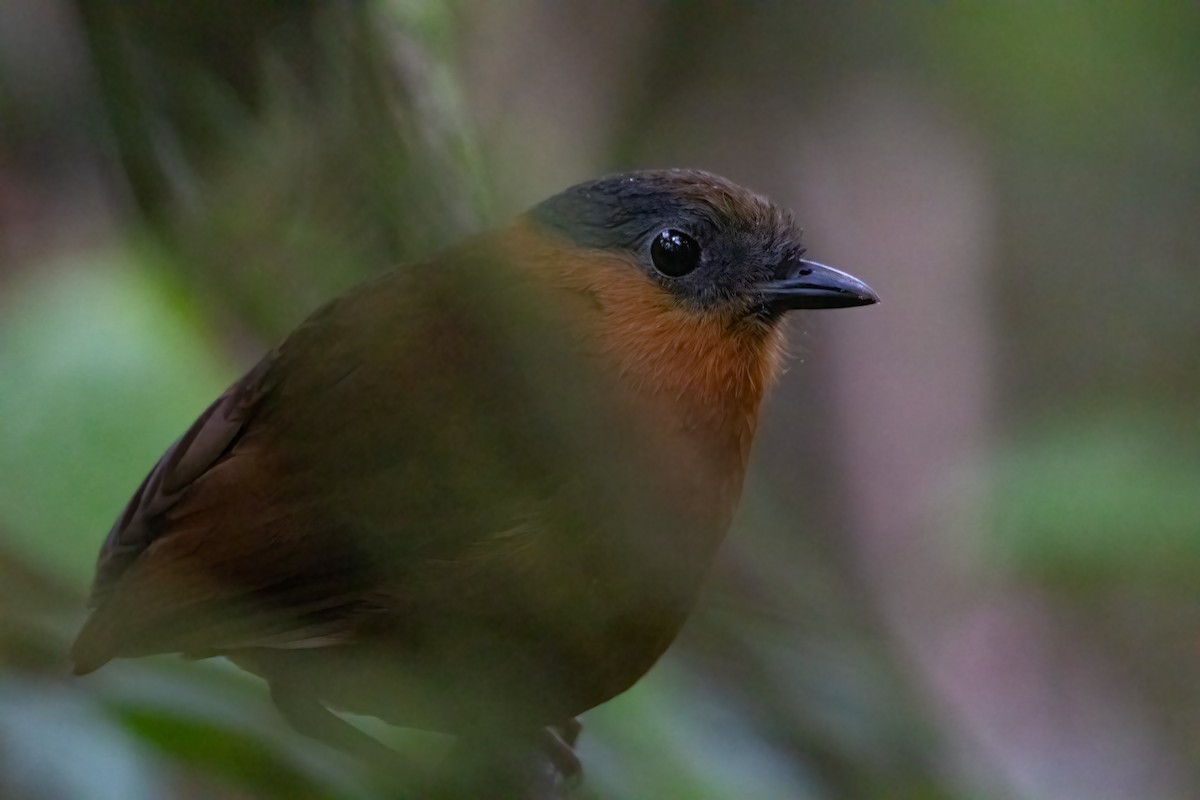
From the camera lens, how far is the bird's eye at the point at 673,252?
7.00ft

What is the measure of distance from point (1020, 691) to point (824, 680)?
237cm

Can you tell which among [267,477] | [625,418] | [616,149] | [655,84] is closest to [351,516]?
[267,477]

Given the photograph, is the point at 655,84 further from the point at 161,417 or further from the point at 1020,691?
the point at 1020,691

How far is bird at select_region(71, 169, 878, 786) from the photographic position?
56.2 inches

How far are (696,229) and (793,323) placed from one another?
0.27 m

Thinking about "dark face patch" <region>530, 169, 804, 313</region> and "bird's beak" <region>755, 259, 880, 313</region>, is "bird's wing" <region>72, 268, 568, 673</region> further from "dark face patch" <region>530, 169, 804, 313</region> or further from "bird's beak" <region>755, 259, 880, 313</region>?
"bird's beak" <region>755, 259, 880, 313</region>

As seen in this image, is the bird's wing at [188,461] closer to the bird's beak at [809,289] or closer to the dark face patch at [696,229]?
the dark face patch at [696,229]

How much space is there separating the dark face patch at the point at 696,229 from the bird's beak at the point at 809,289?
0.02 meters

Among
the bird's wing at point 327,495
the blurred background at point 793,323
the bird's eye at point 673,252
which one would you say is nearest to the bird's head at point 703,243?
the bird's eye at point 673,252

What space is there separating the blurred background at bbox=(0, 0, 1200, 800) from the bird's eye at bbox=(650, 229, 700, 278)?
148mm

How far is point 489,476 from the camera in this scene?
5.08 ft

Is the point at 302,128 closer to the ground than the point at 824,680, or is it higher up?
higher up

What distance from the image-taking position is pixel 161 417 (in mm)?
918

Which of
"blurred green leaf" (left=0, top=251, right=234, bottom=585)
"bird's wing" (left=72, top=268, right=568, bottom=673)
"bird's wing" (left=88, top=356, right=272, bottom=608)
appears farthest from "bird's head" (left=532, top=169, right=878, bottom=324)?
"blurred green leaf" (left=0, top=251, right=234, bottom=585)
